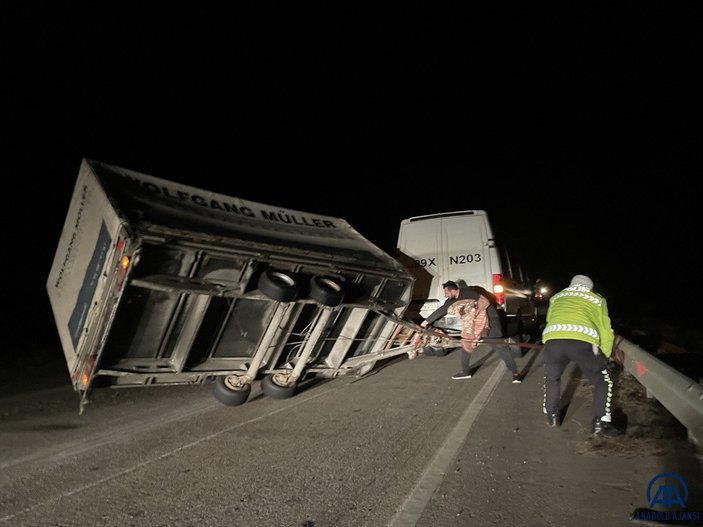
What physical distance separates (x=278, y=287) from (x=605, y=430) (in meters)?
3.11

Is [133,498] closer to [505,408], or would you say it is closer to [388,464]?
[388,464]

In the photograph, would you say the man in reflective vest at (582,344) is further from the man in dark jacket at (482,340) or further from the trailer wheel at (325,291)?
the man in dark jacket at (482,340)

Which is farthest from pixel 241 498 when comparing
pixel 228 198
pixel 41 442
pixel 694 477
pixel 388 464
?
pixel 228 198

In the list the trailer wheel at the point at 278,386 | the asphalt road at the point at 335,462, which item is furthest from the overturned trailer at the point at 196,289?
the asphalt road at the point at 335,462

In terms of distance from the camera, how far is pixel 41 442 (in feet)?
14.4

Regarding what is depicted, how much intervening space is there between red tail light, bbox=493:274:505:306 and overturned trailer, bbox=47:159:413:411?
2.69 m

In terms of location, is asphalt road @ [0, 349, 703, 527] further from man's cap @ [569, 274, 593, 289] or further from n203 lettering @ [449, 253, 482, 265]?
n203 lettering @ [449, 253, 482, 265]

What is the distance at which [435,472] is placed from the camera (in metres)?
3.51

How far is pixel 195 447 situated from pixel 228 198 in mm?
2750

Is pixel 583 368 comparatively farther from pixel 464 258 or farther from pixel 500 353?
pixel 464 258

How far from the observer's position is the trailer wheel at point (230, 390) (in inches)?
203

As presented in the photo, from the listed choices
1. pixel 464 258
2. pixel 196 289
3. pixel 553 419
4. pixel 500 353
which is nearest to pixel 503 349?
pixel 500 353

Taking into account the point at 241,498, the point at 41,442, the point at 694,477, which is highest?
the point at 694,477

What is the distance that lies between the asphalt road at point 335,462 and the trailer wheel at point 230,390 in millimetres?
167
